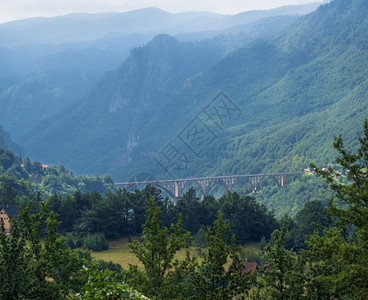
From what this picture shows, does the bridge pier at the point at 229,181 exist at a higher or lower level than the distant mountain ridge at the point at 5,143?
lower

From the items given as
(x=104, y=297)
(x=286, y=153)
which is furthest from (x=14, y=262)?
(x=286, y=153)

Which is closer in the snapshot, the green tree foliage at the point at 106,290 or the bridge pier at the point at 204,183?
the green tree foliage at the point at 106,290

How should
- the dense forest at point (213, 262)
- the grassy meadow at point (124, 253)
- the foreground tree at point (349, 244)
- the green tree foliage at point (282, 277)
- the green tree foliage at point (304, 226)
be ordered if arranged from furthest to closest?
the green tree foliage at point (304, 226), the grassy meadow at point (124, 253), the green tree foliage at point (282, 277), the dense forest at point (213, 262), the foreground tree at point (349, 244)

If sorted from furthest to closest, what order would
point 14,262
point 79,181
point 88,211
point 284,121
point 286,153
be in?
point 284,121
point 286,153
point 79,181
point 88,211
point 14,262

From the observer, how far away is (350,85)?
582 feet

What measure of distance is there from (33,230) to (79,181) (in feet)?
314

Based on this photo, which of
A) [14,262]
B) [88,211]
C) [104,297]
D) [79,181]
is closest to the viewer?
[104,297]

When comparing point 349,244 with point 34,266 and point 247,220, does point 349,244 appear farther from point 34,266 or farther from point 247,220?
point 247,220

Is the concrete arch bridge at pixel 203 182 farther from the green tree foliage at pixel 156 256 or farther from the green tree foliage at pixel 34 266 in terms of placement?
the green tree foliage at pixel 156 256

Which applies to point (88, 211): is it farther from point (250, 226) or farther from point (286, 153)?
point (286, 153)

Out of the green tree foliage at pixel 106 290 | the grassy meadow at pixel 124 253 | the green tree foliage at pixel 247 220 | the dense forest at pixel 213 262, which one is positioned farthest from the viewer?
the green tree foliage at pixel 247 220

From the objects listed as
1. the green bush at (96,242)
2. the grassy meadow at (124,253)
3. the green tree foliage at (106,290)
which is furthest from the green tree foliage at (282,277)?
the green bush at (96,242)

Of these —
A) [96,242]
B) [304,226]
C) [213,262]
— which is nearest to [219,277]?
[213,262]

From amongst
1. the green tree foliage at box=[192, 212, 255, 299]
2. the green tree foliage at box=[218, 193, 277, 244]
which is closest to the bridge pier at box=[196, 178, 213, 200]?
the green tree foliage at box=[218, 193, 277, 244]
